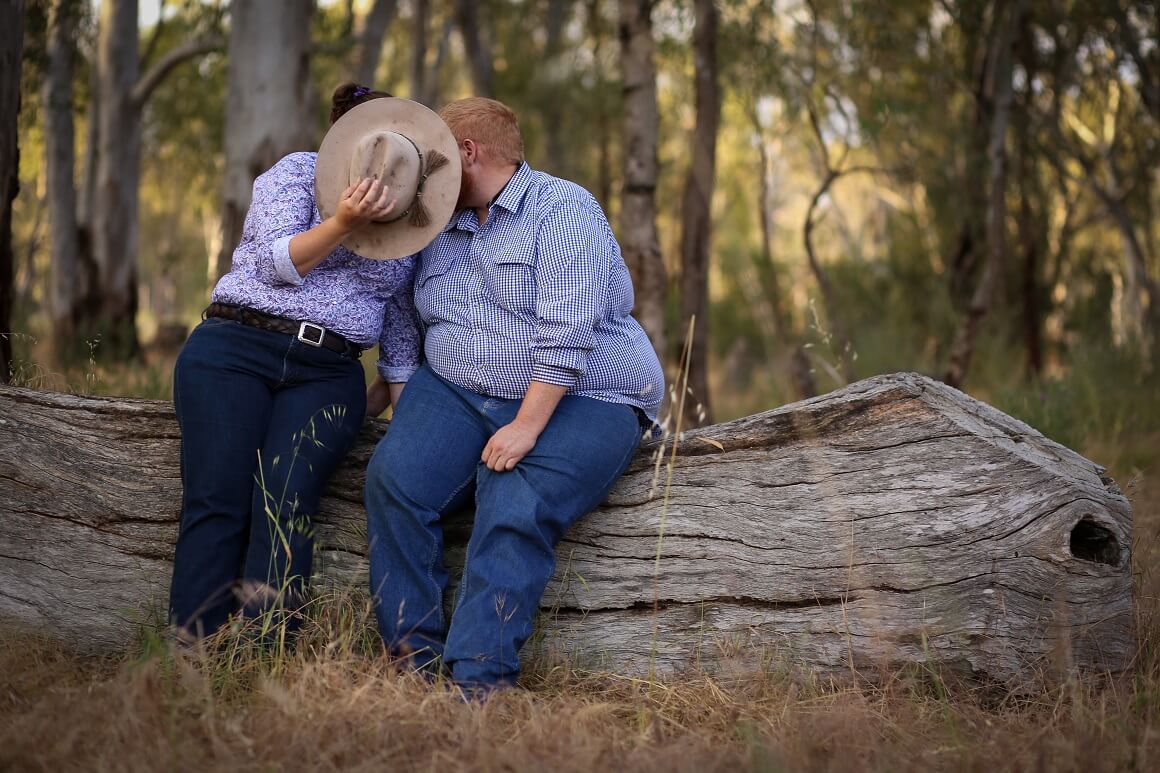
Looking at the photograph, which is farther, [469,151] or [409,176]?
[469,151]

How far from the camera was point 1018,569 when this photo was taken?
3.43 meters

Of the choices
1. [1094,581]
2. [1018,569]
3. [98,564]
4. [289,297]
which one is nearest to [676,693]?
[1018,569]

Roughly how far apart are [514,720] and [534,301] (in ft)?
4.54

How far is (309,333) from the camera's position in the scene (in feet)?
12.0

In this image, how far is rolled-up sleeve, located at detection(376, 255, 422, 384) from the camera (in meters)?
4.02

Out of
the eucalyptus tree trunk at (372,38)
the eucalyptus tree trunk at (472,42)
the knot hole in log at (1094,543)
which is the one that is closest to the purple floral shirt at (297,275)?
the knot hole in log at (1094,543)

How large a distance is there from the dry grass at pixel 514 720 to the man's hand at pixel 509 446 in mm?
676

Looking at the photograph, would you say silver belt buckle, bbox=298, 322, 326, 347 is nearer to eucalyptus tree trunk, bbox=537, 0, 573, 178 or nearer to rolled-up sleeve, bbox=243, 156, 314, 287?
rolled-up sleeve, bbox=243, 156, 314, 287

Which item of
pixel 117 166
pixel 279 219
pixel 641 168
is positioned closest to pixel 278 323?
pixel 279 219

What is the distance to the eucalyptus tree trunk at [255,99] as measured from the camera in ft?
25.3

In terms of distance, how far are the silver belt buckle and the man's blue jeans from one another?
37cm

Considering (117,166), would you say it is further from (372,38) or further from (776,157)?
(776,157)

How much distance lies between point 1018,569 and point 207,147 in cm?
1968

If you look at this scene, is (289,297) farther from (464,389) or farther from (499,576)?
(499,576)
